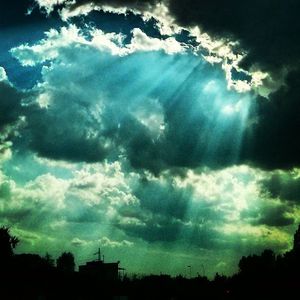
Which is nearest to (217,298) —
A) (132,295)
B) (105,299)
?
(132,295)

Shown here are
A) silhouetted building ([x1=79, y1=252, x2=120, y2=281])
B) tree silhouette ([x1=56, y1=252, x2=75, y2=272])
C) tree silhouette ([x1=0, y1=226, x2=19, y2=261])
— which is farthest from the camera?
tree silhouette ([x1=56, y1=252, x2=75, y2=272])

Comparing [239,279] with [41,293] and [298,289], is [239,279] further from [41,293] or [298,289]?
[41,293]

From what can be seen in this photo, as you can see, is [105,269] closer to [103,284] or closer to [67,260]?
[103,284]

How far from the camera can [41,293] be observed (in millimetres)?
62344

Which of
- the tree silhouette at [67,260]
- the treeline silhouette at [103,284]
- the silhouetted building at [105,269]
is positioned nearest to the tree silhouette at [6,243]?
the treeline silhouette at [103,284]

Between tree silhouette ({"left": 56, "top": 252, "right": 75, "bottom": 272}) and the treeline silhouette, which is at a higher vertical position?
tree silhouette ({"left": 56, "top": 252, "right": 75, "bottom": 272})

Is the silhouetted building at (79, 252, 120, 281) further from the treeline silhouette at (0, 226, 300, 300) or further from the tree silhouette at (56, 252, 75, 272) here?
the tree silhouette at (56, 252, 75, 272)

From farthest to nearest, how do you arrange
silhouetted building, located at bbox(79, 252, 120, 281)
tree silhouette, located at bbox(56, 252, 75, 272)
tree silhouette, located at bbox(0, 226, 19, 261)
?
tree silhouette, located at bbox(56, 252, 75, 272), silhouetted building, located at bbox(79, 252, 120, 281), tree silhouette, located at bbox(0, 226, 19, 261)

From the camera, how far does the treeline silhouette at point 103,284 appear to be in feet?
191

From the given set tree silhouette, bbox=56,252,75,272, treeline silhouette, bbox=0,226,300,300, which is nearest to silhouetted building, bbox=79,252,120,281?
treeline silhouette, bbox=0,226,300,300

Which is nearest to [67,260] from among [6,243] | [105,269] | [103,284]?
[105,269]

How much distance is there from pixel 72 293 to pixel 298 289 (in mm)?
32212

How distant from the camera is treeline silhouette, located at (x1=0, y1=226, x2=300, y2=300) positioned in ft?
191

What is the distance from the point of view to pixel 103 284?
79625mm
